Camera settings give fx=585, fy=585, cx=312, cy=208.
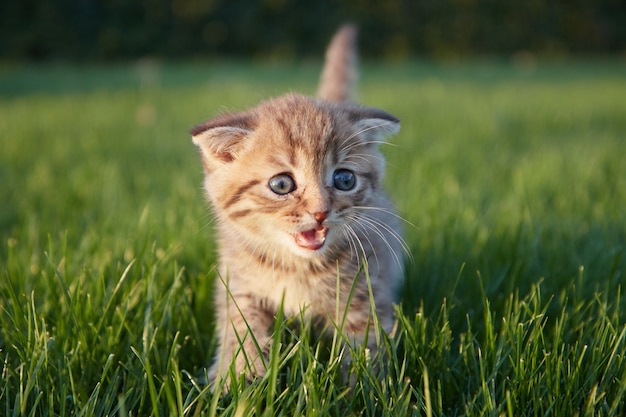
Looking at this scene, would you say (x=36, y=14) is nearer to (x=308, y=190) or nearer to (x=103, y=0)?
(x=103, y=0)

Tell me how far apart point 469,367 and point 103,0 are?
13.3m

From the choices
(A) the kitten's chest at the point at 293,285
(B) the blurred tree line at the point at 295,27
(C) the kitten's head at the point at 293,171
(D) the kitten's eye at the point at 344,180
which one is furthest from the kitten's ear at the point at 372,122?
(B) the blurred tree line at the point at 295,27

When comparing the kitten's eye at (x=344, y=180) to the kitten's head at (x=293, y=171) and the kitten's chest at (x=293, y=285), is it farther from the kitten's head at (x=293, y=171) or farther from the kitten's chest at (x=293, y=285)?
the kitten's chest at (x=293, y=285)

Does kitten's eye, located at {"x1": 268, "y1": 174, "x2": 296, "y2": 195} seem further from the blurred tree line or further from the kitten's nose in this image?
the blurred tree line

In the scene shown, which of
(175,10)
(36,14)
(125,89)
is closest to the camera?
(125,89)

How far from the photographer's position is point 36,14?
492 inches

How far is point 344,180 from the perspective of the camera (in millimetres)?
1805

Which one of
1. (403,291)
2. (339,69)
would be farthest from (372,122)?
(339,69)

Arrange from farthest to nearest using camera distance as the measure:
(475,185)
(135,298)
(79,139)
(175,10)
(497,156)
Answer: (175,10)
(79,139)
(497,156)
(475,185)
(135,298)

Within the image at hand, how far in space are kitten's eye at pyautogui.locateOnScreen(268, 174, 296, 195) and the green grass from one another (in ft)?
1.40

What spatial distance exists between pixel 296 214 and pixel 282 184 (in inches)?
4.8

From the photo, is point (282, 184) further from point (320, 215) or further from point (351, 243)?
point (351, 243)

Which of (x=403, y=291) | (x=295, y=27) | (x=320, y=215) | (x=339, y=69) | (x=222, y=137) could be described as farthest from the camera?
(x=295, y=27)

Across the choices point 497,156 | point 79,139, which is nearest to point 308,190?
point 497,156
